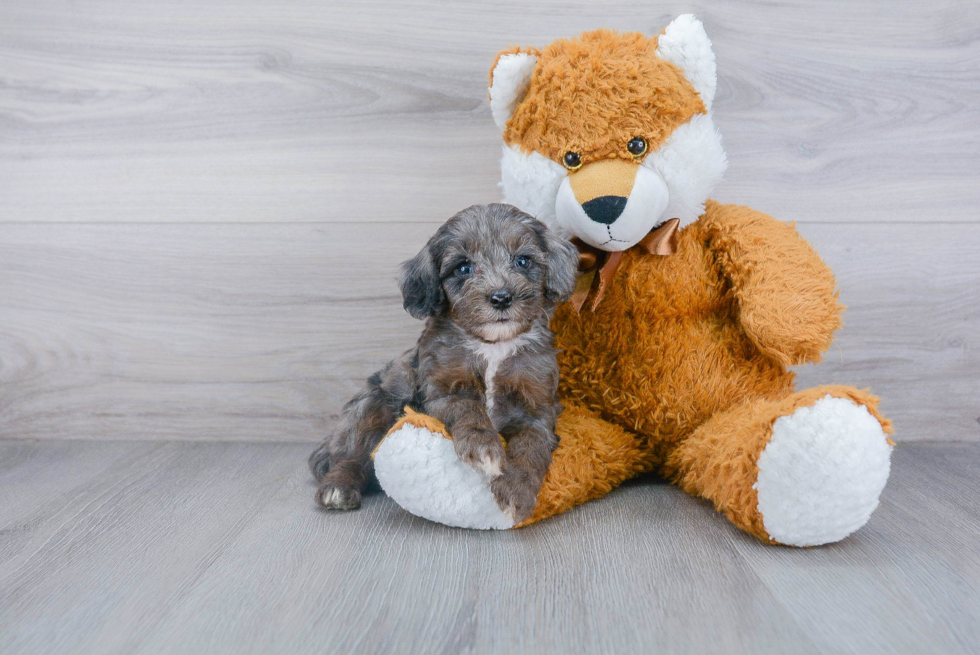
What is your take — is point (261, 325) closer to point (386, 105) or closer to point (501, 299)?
point (386, 105)

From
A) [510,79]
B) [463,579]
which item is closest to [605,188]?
[510,79]

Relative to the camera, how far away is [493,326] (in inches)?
56.2

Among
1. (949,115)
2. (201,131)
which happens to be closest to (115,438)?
(201,131)

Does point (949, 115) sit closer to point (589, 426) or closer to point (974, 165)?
point (974, 165)

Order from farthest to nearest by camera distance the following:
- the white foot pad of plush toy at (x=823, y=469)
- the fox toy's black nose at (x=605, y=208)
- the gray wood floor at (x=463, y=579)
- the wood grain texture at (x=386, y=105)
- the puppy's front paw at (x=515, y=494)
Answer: the wood grain texture at (x=386, y=105) → the fox toy's black nose at (x=605, y=208) → the puppy's front paw at (x=515, y=494) → the white foot pad of plush toy at (x=823, y=469) → the gray wood floor at (x=463, y=579)

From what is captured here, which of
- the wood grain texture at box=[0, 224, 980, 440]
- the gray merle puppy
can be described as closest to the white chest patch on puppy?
the gray merle puppy

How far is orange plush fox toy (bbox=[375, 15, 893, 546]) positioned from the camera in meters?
1.27

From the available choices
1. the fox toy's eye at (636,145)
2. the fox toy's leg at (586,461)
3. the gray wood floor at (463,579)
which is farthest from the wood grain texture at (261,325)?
the fox toy's eye at (636,145)

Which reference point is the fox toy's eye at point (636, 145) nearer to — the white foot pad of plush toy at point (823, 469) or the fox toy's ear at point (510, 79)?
the fox toy's ear at point (510, 79)

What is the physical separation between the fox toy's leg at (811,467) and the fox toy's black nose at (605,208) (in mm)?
487

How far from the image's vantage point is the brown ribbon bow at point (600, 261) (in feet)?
5.24

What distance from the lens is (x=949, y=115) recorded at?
78.0 inches

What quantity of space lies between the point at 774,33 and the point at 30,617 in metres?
2.17

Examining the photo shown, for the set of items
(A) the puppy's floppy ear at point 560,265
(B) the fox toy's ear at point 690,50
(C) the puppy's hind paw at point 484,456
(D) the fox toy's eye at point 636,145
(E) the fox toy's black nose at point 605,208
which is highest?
(B) the fox toy's ear at point 690,50
